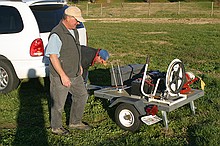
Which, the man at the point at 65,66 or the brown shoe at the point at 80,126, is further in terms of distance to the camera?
the brown shoe at the point at 80,126

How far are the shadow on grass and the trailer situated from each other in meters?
1.08

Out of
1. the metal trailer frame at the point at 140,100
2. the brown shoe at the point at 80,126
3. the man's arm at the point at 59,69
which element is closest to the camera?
the man's arm at the point at 59,69

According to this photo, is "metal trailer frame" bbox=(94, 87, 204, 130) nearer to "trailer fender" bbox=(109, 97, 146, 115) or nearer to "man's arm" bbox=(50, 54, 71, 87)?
"trailer fender" bbox=(109, 97, 146, 115)

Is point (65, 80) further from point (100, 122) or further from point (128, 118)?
point (100, 122)

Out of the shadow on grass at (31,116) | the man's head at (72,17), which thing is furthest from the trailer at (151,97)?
the man's head at (72,17)

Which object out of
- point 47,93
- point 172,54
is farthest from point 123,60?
point 47,93

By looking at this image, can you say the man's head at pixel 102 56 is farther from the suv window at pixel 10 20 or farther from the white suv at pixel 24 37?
the suv window at pixel 10 20

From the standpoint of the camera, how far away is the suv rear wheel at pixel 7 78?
731 centimetres

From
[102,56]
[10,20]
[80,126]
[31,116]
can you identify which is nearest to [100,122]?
[80,126]

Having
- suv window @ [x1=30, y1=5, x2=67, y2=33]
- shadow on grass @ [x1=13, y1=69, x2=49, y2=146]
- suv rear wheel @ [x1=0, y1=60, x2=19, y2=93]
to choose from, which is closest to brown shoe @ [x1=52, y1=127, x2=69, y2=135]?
shadow on grass @ [x1=13, y1=69, x2=49, y2=146]

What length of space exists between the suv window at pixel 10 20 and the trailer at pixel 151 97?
2421mm

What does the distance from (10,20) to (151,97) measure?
11.7 feet

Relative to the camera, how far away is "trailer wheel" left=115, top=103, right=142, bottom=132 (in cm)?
531

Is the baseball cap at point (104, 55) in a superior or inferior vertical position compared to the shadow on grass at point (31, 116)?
superior
